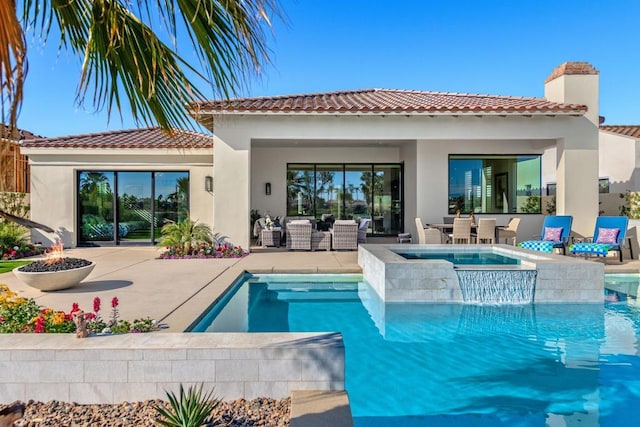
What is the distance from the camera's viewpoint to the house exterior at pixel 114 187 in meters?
13.8

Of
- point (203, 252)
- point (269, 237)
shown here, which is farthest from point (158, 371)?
point (269, 237)

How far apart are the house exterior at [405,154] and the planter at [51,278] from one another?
404 centimetres

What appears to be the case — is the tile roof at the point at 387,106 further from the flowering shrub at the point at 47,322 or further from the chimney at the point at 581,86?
the flowering shrub at the point at 47,322

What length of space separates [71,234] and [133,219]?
6.69 feet

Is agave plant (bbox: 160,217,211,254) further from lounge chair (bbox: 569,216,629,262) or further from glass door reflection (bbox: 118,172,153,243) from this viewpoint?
lounge chair (bbox: 569,216,629,262)

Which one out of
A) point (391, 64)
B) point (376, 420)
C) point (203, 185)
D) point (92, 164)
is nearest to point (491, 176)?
point (391, 64)

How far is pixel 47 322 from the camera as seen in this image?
14.3ft

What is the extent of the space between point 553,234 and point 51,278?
1228cm

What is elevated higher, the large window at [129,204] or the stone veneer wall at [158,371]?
the large window at [129,204]

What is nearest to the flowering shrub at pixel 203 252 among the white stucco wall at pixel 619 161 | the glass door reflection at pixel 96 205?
the glass door reflection at pixel 96 205

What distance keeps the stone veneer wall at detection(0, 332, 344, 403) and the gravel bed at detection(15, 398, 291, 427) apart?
6 centimetres

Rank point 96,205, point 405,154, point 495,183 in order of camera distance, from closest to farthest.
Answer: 1. point 96,205
2. point 495,183
3. point 405,154

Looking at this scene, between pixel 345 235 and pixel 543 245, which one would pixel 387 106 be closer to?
pixel 345 235

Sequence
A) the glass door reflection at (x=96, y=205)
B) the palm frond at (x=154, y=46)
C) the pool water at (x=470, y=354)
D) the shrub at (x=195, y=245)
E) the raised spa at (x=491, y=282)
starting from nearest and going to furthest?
the palm frond at (x=154, y=46) < the pool water at (x=470, y=354) < the raised spa at (x=491, y=282) < the shrub at (x=195, y=245) < the glass door reflection at (x=96, y=205)
